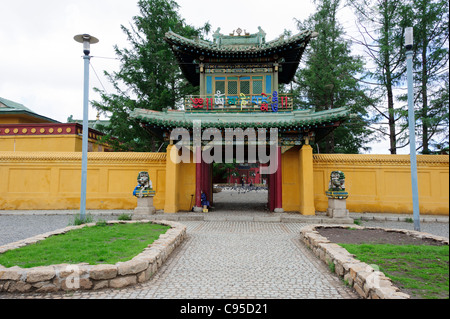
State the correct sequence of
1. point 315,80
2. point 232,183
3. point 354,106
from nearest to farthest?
1. point 354,106
2. point 315,80
3. point 232,183

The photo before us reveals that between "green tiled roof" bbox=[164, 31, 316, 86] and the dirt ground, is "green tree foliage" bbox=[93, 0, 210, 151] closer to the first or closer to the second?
"green tiled roof" bbox=[164, 31, 316, 86]

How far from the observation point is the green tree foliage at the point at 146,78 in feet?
65.6

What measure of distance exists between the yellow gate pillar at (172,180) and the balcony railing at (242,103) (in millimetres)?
2475

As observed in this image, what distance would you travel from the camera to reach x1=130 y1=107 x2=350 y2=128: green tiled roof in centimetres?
1185

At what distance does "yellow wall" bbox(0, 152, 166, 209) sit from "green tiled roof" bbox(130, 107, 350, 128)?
2546 millimetres

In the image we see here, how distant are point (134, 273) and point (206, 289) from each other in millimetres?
1162

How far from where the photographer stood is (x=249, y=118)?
1327cm

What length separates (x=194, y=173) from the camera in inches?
549

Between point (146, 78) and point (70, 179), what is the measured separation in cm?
1006

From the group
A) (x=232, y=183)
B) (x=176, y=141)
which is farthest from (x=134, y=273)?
(x=232, y=183)

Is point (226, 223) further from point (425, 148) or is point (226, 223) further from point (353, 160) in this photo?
point (425, 148)

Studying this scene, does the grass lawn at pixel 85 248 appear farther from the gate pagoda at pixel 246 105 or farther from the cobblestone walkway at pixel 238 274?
the gate pagoda at pixel 246 105

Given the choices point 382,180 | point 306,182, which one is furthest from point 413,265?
point 382,180

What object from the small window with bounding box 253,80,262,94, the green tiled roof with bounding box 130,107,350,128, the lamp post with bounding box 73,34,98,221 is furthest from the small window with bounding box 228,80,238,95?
the lamp post with bounding box 73,34,98,221
